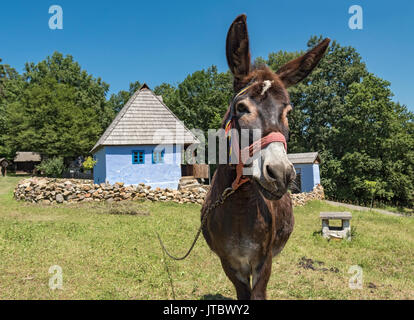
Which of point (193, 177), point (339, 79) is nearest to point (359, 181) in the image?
point (339, 79)

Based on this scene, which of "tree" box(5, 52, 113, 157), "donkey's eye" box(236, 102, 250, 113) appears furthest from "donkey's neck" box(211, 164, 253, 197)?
"tree" box(5, 52, 113, 157)

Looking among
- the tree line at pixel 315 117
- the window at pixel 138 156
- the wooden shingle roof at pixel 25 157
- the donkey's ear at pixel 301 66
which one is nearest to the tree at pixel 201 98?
the tree line at pixel 315 117

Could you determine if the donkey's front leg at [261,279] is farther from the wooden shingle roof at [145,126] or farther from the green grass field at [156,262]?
the wooden shingle roof at [145,126]

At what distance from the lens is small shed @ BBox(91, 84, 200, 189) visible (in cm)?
1791

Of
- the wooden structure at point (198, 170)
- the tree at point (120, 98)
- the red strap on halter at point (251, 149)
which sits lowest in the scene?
the wooden structure at point (198, 170)

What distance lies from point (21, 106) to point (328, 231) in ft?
145

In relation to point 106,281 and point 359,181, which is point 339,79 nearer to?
point 359,181

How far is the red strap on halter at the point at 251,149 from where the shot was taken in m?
1.74

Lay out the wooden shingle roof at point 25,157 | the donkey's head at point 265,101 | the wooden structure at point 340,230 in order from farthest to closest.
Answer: the wooden shingle roof at point 25,157 < the wooden structure at point 340,230 < the donkey's head at point 265,101

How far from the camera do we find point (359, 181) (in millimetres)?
28797

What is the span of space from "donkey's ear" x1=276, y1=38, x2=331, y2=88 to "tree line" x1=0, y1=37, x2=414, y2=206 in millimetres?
29901

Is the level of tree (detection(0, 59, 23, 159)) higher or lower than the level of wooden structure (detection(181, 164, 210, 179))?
higher

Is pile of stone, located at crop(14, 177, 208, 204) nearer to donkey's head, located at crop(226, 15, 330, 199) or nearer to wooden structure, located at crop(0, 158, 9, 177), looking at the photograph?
donkey's head, located at crop(226, 15, 330, 199)

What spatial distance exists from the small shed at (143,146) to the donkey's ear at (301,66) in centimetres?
1674
